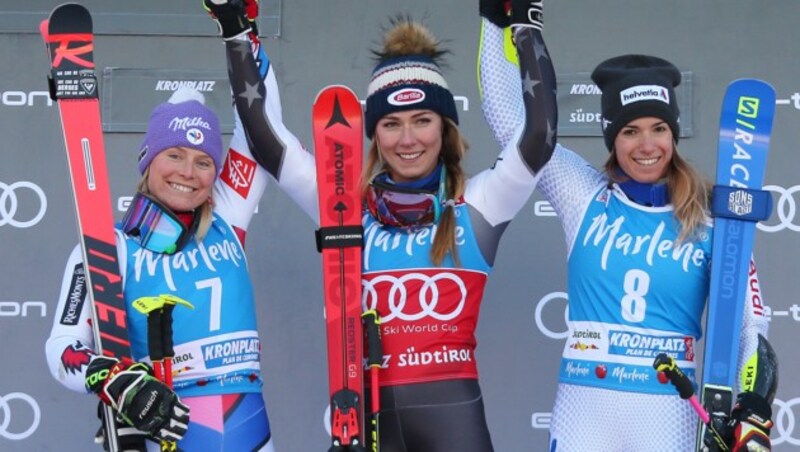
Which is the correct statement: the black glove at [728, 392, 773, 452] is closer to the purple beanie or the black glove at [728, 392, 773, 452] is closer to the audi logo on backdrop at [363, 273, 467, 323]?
the audi logo on backdrop at [363, 273, 467, 323]

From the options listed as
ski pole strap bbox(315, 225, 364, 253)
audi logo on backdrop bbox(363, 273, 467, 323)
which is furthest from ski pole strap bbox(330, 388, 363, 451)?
ski pole strap bbox(315, 225, 364, 253)

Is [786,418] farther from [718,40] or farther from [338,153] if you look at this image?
[338,153]

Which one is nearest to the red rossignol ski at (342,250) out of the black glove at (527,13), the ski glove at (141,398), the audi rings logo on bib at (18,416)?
the ski glove at (141,398)

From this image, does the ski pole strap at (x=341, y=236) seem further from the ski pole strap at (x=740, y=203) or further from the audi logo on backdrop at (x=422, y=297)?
the ski pole strap at (x=740, y=203)

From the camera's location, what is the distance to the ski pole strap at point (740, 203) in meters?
3.26

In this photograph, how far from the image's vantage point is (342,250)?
3.29 m

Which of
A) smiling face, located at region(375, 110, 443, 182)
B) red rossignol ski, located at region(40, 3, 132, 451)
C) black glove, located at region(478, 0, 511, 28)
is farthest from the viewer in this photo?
black glove, located at region(478, 0, 511, 28)

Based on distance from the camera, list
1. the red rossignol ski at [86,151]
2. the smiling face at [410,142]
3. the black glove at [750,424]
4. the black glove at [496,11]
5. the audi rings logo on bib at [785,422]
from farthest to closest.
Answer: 1. the audi rings logo on bib at [785,422]
2. the black glove at [496,11]
3. the smiling face at [410,142]
4. the red rossignol ski at [86,151]
5. the black glove at [750,424]

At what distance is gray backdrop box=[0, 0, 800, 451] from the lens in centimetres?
450

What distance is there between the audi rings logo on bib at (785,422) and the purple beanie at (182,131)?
2.43 meters

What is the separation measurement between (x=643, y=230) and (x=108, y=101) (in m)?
2.26

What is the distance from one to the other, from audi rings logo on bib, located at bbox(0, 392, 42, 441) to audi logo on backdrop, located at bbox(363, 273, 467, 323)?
189 centimetres

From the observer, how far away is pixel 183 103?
135 inches

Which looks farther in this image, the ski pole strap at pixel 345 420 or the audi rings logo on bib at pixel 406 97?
the audi rings logo on bib at pixel 406 97
